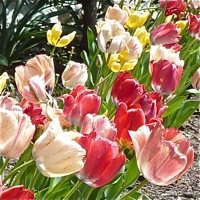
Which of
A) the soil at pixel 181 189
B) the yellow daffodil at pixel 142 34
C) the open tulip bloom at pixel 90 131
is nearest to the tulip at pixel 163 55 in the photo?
the open tulip bloom at pixel 90 131

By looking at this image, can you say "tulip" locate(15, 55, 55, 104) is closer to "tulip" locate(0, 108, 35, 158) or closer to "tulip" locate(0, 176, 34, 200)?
"tulip" locate(0, 108, 35, 158)

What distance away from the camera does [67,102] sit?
50.7 inches

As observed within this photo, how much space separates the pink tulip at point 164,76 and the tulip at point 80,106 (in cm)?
41

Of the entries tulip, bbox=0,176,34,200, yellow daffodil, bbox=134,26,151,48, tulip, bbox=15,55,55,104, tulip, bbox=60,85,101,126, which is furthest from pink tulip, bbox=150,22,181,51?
tulip, bbox=0,176,34,200

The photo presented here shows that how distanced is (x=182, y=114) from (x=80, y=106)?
47.8 inches

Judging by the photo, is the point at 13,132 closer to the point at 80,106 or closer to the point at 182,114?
the point at 80,106

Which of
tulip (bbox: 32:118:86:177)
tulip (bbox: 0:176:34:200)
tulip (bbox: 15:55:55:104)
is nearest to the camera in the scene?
tulip (bbox: 0:176:34:200)

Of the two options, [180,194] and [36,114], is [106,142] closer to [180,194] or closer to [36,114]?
[36,114]

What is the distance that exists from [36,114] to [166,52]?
0.68 metres

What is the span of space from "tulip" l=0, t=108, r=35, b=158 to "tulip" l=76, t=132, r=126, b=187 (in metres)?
0.10

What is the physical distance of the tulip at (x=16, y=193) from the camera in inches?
33.2

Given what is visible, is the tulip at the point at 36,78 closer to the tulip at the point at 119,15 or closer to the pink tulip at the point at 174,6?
the tulip at the point at 119,15

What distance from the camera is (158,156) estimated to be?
105cm

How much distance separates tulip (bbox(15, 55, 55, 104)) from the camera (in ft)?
4.38
